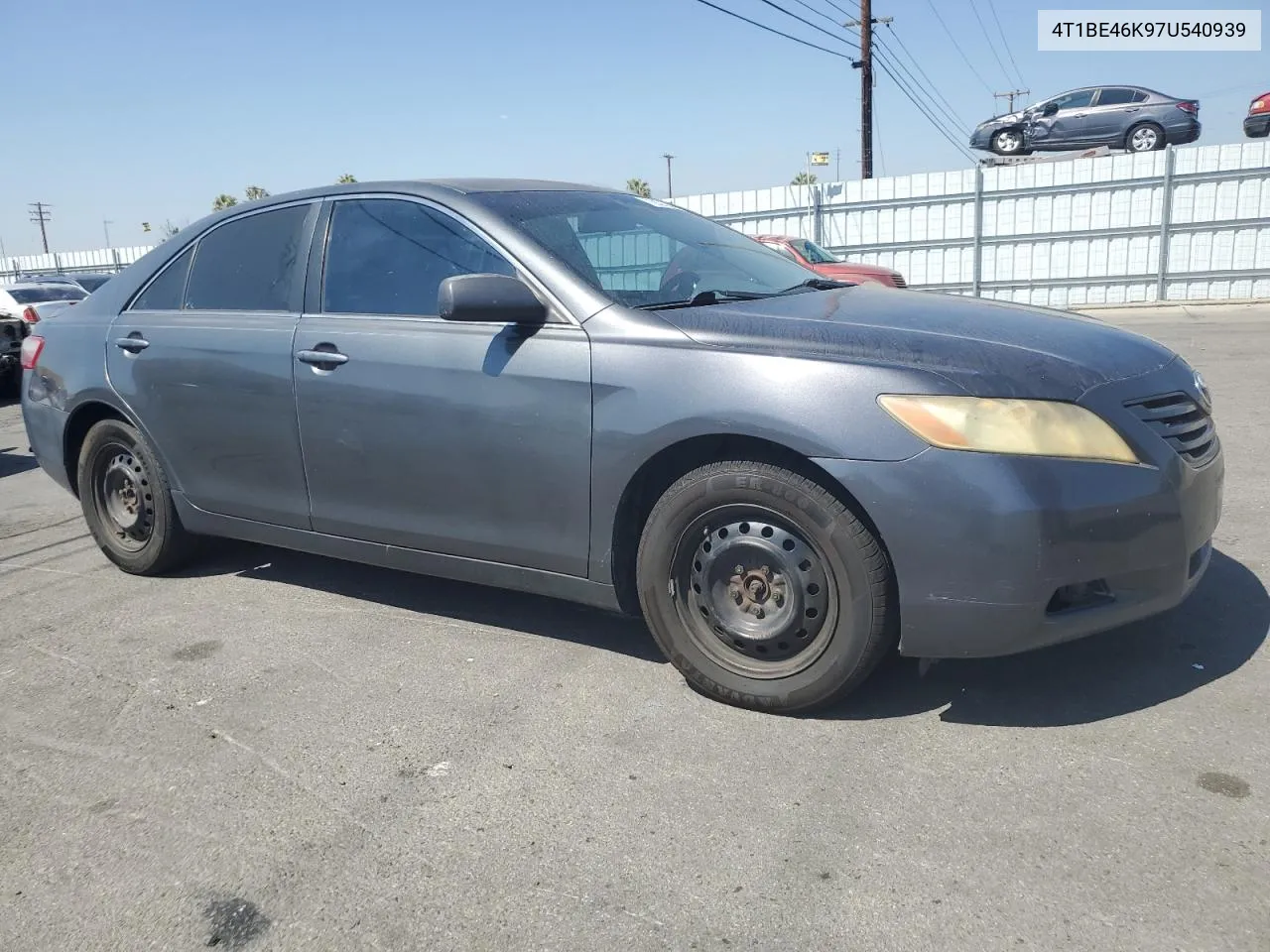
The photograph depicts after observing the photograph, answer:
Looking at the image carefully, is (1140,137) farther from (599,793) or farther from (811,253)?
(599,793)

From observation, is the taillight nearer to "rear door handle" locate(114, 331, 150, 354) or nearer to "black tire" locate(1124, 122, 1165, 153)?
"rear door handle" locate(114, 331, 150, 354)

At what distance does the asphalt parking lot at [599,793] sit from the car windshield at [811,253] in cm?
1151

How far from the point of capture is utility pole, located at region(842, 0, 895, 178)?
1013 inches

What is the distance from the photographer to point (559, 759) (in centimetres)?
288

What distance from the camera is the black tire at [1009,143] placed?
23.1 m

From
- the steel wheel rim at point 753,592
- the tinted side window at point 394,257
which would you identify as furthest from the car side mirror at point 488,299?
the steel wheel rim at point 753,592

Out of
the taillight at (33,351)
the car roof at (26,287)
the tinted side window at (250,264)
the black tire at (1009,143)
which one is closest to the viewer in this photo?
the tinted side window at (250,264)

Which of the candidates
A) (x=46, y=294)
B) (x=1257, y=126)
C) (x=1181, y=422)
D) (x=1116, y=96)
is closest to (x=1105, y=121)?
(x=1116, y=96)

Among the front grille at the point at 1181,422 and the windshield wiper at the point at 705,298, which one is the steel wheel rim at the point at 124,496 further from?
the front grille at the point at 1181,422

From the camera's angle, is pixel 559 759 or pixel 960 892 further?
pixel 559 759

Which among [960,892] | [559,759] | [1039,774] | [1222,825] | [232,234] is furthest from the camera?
[232,234]

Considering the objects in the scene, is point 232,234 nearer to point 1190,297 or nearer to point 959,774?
point 959,774

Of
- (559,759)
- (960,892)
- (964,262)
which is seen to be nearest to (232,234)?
(559,759)

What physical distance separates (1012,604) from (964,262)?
60.1 feet
